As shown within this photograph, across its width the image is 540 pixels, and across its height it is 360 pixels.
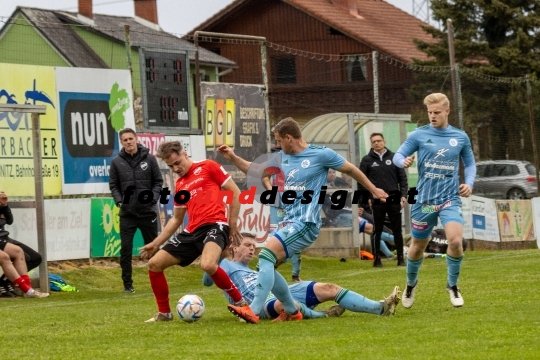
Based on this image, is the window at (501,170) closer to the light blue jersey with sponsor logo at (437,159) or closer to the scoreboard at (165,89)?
the scoreboard at (165,89)

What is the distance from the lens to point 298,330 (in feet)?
31.1

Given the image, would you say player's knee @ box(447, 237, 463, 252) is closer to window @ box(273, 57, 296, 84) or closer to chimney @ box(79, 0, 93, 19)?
window @ box(273, 57, 296, 84)

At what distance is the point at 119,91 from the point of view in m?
18.9

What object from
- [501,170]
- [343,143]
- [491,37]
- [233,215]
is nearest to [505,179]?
[501,170]

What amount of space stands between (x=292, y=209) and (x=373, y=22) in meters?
45.7

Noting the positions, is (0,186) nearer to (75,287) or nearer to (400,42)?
(75,287)

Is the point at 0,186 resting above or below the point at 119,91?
below

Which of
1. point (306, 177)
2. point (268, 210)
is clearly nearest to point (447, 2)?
point (268, 210)

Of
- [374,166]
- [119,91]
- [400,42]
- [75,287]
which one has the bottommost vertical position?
[75,287]

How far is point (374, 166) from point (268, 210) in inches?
118

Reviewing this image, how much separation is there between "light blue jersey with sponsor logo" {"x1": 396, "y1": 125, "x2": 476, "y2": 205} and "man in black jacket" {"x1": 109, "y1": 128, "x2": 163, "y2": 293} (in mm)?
5679

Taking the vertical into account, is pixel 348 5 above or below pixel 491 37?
above

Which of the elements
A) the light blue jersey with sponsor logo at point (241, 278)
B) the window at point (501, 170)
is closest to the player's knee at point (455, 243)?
the light blue jersey with sponsor logo at point (241, 278)

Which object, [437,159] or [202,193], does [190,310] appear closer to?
[202,193]
